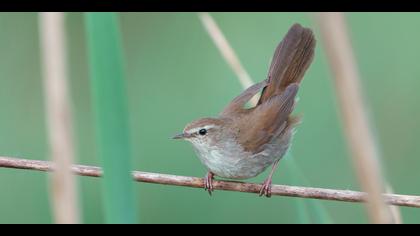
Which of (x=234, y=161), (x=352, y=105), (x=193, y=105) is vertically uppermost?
(x=193, y=105)

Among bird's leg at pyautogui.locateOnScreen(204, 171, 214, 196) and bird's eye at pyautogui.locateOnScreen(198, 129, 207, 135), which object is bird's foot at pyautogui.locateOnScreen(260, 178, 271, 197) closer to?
bird's leg at pyautogui.locateOnScreen(204, 171, 214, 196)

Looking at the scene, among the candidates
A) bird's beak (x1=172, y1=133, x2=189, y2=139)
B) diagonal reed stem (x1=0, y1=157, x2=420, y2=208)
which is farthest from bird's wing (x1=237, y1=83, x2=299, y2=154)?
diagonal reed stem (x1=0, y1=157, x2=420, y2=208)

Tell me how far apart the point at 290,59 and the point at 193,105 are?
69 cm

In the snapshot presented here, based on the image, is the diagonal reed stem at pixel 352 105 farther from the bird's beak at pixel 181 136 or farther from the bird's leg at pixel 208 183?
the bird's beak at pixel 181 136

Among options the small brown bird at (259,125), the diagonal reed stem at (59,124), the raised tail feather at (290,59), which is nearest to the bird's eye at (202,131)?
the small brown bird at (259,125)

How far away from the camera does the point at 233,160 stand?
3.45m

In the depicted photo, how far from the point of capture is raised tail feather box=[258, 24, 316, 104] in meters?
3.64

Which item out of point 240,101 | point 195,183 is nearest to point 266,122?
point 240,101

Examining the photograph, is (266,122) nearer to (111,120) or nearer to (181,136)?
(181,136)

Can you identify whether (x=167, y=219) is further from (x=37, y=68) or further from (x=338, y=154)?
(x=37, y=68)

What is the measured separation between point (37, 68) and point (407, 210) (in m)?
A: 2.44

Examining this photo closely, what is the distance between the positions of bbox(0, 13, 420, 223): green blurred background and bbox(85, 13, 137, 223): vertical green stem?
1700mm

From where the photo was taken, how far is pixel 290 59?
366 centimetres
